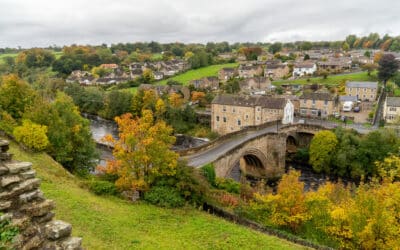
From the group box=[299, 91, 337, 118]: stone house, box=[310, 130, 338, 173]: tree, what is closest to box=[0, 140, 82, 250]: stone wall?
box=[310, 130, 338, 173]: tree

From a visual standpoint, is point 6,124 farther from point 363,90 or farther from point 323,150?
point 363,90

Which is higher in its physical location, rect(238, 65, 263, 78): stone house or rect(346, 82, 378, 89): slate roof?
rect(238, 65, 263, 78): stone house

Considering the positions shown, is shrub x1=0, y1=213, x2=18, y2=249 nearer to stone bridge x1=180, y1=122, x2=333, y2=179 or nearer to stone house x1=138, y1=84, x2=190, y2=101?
stone bridge x1=180, y1=122, x2=333, y2=179

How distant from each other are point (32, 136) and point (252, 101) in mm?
40342

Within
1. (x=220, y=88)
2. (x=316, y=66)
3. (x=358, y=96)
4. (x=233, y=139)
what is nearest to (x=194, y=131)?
(x=233, y=139)

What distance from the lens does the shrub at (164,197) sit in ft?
60.4

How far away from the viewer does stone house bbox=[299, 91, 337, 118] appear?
64438 millimetres

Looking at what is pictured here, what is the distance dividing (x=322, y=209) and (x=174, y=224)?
9499mm

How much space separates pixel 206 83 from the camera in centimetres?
9450

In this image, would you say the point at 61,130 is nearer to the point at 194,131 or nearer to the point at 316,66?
the point at 194,131

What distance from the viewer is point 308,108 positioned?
66625mm

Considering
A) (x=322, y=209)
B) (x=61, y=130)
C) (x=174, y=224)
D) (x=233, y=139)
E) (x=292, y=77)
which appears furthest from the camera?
(x=292, y=77)

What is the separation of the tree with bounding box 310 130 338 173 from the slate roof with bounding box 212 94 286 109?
984cm

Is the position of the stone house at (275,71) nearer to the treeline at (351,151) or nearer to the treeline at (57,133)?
the treeline at (351,151)
